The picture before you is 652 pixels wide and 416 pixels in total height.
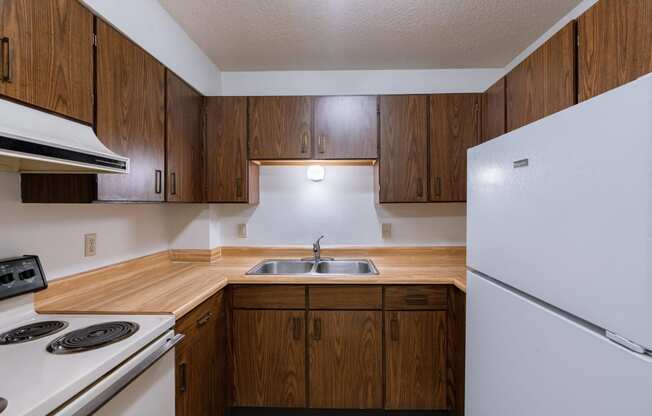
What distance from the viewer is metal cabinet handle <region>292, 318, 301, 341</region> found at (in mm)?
1866

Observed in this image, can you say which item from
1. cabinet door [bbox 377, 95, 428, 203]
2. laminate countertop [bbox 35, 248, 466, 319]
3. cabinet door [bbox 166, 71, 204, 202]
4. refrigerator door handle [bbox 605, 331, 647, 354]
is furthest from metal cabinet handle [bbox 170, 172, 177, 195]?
refrigerator door handle [bbox 605, 331, 647, 354]

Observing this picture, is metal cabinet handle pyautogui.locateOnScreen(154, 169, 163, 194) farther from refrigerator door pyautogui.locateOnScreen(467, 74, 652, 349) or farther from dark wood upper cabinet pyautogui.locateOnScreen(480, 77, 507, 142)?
dark wood upper cabinet pyautogui.locateOnScreen(480, 77, 507, 142)

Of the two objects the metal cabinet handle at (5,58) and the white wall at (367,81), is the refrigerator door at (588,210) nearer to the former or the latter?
the metal cabinet handle at (5,58)

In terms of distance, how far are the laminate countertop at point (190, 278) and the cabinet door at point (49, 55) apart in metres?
0.78

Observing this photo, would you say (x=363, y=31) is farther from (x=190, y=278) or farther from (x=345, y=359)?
(x=345, y=359)

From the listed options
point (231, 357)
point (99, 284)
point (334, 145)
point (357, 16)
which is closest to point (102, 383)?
point (99, 284)

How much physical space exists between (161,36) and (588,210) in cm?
208

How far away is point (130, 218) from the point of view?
188 cm

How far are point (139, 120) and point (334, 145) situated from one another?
1174 millimetres

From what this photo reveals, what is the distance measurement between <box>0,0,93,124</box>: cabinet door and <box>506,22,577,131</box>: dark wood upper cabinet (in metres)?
1.88

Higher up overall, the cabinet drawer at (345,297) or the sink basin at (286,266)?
the sink basin at (286,266)

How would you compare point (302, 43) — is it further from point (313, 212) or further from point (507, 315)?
point (507, 315)

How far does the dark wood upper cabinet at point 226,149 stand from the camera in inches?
85.7

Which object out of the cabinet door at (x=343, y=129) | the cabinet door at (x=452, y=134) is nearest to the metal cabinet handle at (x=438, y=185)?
the cabinet door at (x=452, y=134)
